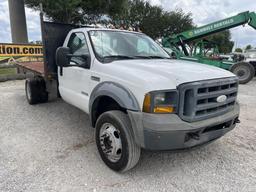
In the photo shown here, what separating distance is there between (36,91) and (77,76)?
267 cm

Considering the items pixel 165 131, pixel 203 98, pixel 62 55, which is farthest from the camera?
pixel 62 55

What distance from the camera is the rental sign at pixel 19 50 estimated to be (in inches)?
400

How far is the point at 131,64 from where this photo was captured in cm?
302

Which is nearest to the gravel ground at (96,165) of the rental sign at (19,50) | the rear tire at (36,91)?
the rear tire at (36,91)

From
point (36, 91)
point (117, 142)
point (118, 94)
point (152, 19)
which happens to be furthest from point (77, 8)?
point (152, 19)

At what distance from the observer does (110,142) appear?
9.55 feet

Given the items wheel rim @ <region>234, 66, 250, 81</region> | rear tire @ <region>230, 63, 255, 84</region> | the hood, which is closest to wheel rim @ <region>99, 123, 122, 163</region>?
the hood

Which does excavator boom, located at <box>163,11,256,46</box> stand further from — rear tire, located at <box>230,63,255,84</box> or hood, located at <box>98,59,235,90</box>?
hood, located at <box>98,59,235,90</box>

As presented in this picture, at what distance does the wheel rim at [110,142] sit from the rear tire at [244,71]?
932 centimetres

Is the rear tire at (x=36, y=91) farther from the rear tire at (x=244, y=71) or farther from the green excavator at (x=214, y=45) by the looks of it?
the rear tire at (x=244, y=71)

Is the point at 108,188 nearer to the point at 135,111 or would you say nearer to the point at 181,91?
the point at 135,111

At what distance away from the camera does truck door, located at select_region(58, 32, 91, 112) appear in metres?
3.60

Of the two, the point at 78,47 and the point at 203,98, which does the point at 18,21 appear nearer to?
the point at 78,47

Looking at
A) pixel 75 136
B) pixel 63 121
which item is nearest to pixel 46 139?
pixel 75 136
